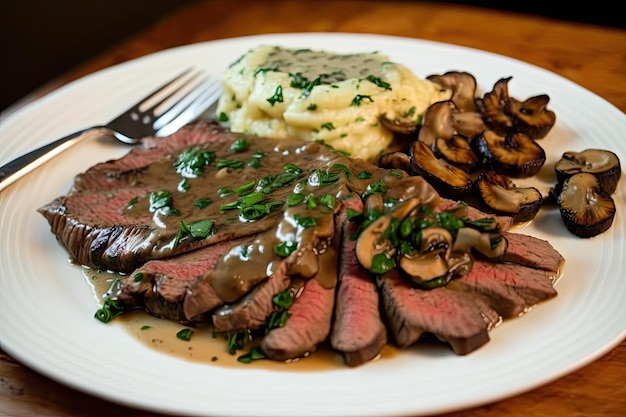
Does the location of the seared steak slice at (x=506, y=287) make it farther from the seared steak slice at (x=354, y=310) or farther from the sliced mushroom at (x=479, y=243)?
the seared steak slice at (x=354, y=310)

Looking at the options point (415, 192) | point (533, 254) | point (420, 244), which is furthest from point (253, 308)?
point (533, 254)

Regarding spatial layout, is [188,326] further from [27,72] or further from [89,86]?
[27,72]

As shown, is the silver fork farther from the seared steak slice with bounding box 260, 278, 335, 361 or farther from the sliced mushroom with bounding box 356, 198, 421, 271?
the sliced mushroom with bounding box 356, 198, 421, 271

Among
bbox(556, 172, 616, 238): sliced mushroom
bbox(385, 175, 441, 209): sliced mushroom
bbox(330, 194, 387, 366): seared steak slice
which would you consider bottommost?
bbox(330, 194, 387, 366): seared steak slice

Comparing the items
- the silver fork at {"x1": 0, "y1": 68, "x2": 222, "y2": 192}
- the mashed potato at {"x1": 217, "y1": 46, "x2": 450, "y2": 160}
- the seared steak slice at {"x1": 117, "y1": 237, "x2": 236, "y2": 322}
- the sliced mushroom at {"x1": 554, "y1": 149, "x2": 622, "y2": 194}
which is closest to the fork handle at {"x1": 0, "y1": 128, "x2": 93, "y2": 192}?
the silver fork at {"x1": 0, "y1": 68, "x2": 222, "y2": 192}

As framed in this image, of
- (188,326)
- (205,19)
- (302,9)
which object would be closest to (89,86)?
(205,19)

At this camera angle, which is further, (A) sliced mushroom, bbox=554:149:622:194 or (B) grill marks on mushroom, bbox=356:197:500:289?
(A) sliced mushroom, bbox=554:149:622:194
